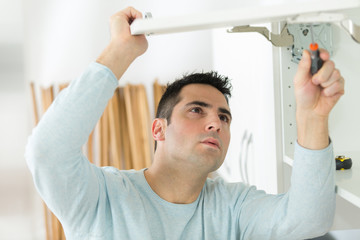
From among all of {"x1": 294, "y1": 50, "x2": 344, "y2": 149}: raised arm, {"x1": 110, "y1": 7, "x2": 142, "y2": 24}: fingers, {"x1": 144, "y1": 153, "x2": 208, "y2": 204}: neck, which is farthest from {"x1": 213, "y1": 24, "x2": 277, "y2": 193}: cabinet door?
{"x1": 110, "y1": 7, "x2": 142, "y2": 24}: fingers

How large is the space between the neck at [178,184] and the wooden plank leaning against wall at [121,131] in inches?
89.0

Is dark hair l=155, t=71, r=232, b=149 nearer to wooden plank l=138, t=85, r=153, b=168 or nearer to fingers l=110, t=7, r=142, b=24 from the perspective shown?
fingers l=110, t=7, r=142, b=24

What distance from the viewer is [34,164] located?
3.25ft

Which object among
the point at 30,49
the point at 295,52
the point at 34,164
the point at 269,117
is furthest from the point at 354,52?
the point at 30,49

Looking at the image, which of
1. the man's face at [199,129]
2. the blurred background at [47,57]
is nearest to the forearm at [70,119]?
the man's face at [199,129]

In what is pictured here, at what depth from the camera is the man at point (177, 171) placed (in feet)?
3.26

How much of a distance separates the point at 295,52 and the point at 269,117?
26cm

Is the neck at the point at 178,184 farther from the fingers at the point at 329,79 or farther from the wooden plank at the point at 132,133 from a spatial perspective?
the wooden plank at the point at 132,133

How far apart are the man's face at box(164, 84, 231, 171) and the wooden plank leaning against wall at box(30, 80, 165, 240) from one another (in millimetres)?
2177

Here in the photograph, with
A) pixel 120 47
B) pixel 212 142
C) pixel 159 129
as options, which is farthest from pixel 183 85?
pixel 120 47

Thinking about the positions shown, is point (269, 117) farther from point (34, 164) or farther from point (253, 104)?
point (34, 164)

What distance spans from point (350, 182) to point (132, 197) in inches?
23.3

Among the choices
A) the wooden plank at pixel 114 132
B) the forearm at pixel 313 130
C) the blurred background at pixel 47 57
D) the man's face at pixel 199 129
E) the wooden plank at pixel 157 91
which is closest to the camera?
the forearm at pixel 313 130

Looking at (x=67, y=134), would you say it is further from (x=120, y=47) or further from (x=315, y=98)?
(x=315, y=98)
